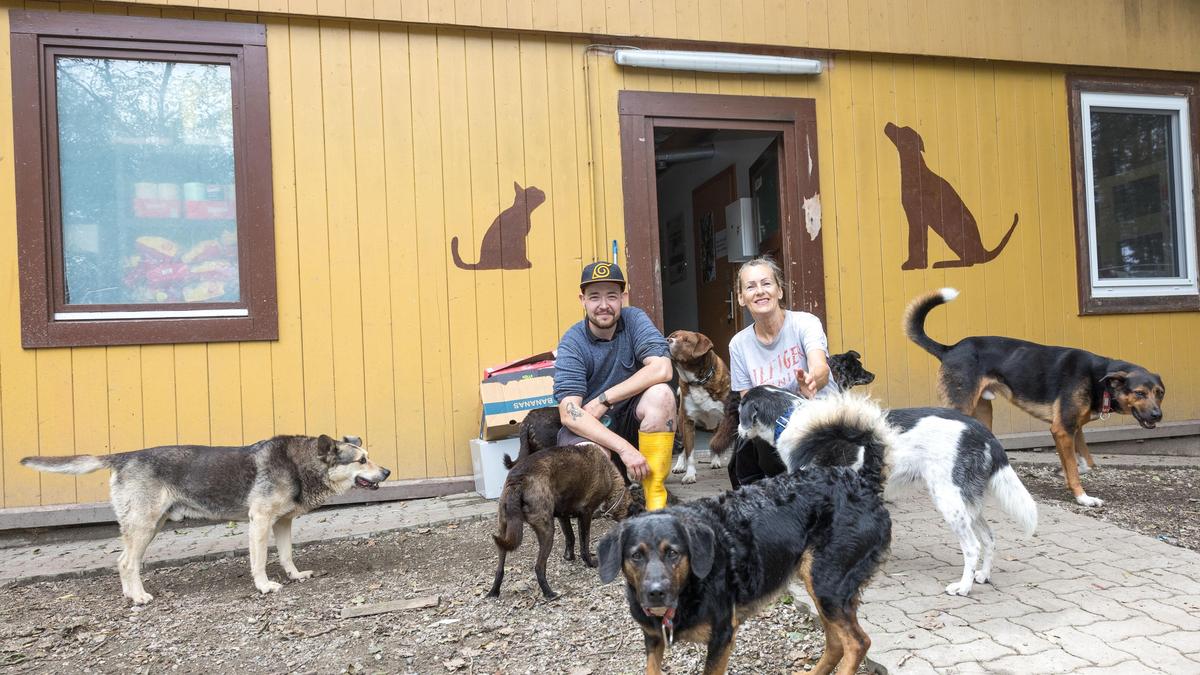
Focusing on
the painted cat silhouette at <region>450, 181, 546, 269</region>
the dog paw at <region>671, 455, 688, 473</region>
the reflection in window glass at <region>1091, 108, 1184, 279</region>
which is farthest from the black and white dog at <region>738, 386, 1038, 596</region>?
the reflection in window glass at <region>1091, 108, 1184, 279</region>

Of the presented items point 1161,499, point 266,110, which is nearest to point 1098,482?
point 1161,499

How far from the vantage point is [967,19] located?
6.03m

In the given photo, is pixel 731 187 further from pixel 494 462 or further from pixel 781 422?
pixel 781 422

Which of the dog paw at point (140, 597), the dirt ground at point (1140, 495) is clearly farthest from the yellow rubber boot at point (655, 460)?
the dirt ground at point (1140, 495)

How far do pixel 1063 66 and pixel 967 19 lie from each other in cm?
104

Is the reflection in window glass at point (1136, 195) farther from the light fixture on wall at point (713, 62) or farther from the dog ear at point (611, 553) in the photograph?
the dog ear at point (611, 553)

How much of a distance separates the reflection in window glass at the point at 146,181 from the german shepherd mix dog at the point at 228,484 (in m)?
1.56

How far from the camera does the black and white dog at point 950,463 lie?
2.89m

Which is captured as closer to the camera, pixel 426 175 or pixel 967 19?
pixel 426 175

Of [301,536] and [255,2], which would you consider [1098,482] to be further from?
[255,2]

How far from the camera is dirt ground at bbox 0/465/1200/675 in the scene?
2.65 m

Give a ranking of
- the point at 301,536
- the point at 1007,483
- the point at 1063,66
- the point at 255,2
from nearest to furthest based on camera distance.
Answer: the point at 1007,483 < the point at 301,536 < the point at 255,2 < the point at 1063,66

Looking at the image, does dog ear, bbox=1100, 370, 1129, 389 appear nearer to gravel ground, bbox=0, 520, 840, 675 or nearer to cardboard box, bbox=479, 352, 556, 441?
gravel ground, bbox=0, 520, 840, 675

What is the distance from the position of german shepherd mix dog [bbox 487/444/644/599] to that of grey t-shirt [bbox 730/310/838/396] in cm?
84
